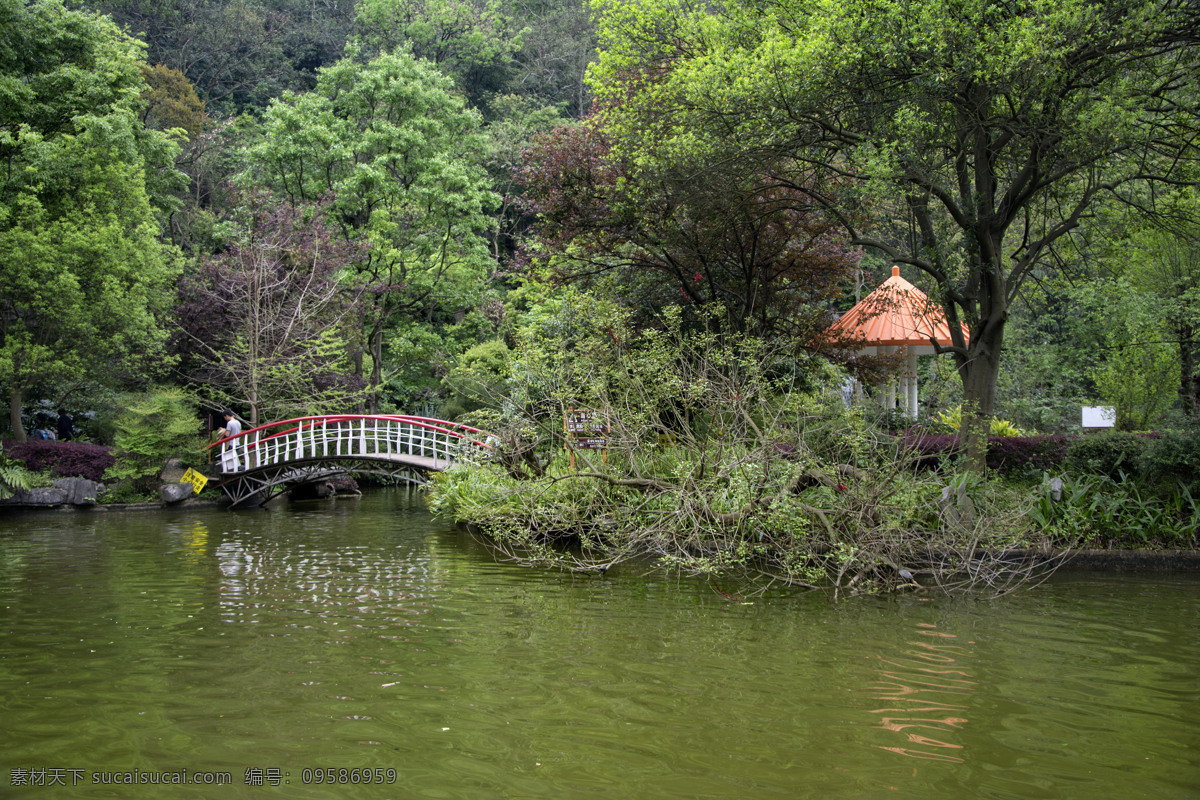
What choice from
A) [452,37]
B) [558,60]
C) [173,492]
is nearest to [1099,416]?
[173,492]

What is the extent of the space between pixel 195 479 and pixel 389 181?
1114 cm

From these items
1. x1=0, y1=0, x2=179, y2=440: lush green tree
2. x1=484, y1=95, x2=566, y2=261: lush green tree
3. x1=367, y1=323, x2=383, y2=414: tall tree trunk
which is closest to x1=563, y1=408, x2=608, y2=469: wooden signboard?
x1=0, y1=0, x2=179, y2=440: lush green tree

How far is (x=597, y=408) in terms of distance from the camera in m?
11.3

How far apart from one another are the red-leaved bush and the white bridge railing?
7.51 feet

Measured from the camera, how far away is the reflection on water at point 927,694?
4.83m

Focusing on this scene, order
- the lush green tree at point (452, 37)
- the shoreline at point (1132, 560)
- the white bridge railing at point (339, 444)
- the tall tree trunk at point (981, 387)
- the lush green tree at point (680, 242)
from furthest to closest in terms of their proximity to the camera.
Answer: the lush green tree at point (452, 37)
the white bridge railing at point (339, 444)
the lush green tree at point (680, 242)
the tall tree trunk at point (981, 387)
the shoreline at point (1132, 560)

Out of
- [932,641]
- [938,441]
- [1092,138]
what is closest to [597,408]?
[938,441]

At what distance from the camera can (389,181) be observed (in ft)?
83.2

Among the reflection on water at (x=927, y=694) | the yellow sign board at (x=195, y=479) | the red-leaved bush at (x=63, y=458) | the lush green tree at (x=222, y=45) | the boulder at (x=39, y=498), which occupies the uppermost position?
the lush green tree at (x=222, y=45)

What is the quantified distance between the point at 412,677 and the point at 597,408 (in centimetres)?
581

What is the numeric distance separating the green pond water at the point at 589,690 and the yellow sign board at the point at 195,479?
28.9 ft

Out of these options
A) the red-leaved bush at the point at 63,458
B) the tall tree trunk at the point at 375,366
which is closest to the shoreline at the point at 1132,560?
the red-leaved bush at the point at 63,458

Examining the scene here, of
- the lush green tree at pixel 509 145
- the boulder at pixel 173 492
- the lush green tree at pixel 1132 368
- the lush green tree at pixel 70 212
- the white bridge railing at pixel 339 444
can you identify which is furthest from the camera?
the lush green tree at pixel 509 145

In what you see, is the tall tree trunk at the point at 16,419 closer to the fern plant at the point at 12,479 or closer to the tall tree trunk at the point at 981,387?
the fern plant at the point at 12,479
